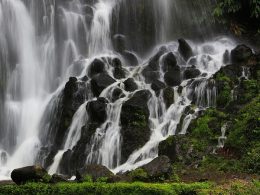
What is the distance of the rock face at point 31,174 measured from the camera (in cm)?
1636

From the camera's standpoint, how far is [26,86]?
99.1 feet

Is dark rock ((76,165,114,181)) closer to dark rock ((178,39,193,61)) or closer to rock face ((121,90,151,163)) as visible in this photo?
rock face ((121,90,151,163))

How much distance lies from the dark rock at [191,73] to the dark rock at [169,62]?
4.61 feet

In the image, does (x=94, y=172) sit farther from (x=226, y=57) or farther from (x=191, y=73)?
(x=226, y=57)

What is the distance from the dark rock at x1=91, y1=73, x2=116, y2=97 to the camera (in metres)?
26.8

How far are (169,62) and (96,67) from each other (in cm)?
456

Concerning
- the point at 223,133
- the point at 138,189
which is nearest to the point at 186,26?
the point at 223,133

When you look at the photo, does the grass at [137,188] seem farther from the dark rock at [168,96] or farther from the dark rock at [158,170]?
the dark rock at [168,96]

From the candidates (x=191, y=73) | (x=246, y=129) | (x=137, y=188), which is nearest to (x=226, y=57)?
(x=191, y=73)

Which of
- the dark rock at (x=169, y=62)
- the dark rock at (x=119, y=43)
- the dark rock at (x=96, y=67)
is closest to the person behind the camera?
the dark rock at (x=169, y=62)

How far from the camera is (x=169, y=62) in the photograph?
97.8 feet

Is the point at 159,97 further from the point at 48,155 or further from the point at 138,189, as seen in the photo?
the point at 138,189

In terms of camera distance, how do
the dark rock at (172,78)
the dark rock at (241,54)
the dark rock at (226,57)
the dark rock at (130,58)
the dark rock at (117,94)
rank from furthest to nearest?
the dark rock at (130,58) → the dark rock at (226,57) → the dark rock at (241,54) → the dark rock at (172,78) → the dark rock at (117,94)

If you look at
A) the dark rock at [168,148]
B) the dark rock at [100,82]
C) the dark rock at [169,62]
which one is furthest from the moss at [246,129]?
the dark rock at [169,62]
